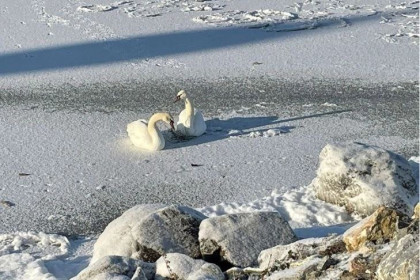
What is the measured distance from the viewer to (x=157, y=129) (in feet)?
30.4

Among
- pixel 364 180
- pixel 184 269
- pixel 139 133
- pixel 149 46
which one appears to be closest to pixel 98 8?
pixel 149 46

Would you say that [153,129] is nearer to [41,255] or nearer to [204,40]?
[41,255]

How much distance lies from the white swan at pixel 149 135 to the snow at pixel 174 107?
112 millimetres

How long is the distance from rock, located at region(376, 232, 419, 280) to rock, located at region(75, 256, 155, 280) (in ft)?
5.35

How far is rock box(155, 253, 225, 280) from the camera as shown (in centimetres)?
508

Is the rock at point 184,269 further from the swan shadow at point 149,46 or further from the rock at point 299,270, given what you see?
the swan shadow at point 149,46

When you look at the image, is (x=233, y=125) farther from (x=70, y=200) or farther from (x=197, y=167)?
(x=70, y=200)

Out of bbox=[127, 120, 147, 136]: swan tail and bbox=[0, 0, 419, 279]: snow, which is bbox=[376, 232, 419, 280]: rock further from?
bbox=[127, 120, 147, 136]: swan tail

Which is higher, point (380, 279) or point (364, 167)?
point (380, 279)

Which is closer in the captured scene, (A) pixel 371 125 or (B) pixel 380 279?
(B) pixel 380 279

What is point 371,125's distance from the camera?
9984 mm

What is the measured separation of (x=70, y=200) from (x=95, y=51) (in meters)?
5.04

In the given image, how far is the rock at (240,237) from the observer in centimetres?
571

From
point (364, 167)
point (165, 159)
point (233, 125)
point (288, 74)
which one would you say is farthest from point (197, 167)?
point (288, 74)
